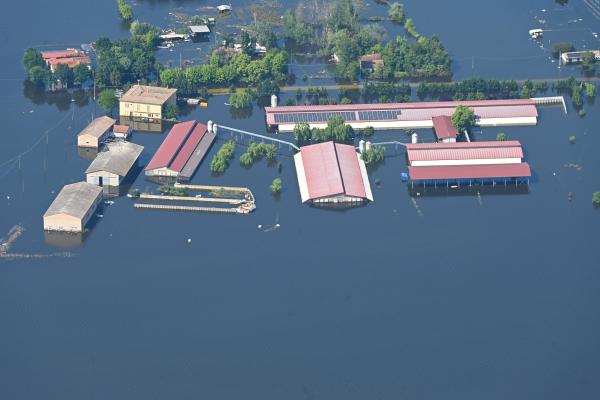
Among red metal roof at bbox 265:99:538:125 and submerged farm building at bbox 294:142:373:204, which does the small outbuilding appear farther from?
submerged farm building at bbox 294:142:373:204

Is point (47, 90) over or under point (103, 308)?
over

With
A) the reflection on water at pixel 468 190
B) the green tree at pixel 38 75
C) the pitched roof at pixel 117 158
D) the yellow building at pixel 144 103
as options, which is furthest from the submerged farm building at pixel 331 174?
the green tree at pixel 38 75

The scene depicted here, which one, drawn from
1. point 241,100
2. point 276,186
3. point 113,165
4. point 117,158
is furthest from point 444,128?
point 113,165

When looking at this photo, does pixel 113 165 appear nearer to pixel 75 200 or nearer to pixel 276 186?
pixel 75 200

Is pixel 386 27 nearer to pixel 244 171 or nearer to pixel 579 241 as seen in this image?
pixel 244 171

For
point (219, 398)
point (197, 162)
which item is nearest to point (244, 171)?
point (197, 162)

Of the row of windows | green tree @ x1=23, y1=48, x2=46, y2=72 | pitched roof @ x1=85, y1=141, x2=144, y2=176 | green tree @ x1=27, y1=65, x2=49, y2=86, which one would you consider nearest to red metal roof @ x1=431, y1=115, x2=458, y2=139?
the row of windows

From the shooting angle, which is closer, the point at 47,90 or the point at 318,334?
the point at 318,334
